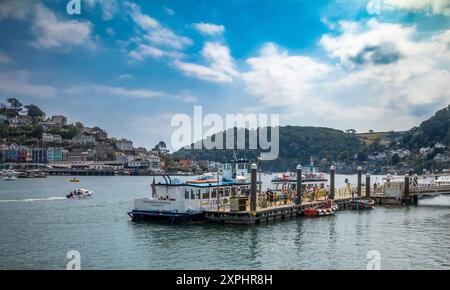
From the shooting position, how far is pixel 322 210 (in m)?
48.9

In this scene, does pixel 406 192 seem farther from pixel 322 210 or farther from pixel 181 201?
pixel 181 201

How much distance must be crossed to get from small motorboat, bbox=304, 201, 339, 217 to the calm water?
167 cm

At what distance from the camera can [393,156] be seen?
618 feet

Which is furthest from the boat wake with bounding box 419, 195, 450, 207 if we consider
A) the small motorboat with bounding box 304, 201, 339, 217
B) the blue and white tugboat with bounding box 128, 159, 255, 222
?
the blue and white tugboat with bounding box 128, 159, 255, 222

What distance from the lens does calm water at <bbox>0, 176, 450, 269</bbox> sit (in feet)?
87.7

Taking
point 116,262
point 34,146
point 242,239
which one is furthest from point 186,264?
point 34,146

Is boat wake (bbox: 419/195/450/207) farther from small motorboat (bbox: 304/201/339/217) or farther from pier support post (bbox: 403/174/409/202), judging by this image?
small motorboat (bbox: 304/201/339/217)

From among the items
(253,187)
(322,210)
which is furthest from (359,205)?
(253,187)

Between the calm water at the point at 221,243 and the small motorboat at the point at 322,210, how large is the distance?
167cm

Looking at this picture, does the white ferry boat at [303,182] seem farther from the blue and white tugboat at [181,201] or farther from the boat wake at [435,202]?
the blue and white tugboat at [181,201]

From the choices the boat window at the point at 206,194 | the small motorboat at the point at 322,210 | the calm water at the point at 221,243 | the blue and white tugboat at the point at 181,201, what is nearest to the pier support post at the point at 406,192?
the calm water at the point at 221,243
